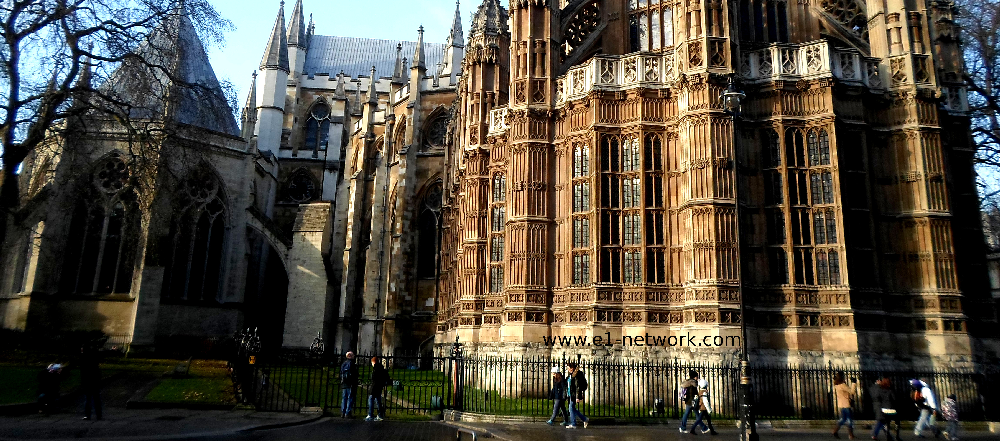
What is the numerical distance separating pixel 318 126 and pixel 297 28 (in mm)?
10975

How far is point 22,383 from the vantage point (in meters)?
19.0

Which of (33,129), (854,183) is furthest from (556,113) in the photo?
(33,129)

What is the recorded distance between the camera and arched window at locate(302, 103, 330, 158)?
170 feet

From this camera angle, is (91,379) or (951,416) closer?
(91,379)

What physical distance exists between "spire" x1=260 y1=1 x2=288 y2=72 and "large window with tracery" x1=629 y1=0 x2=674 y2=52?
116 ft

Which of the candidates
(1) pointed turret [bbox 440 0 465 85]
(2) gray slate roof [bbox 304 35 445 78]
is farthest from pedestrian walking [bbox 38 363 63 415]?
(2) gray slate roof [bbox 304 35 445 78]

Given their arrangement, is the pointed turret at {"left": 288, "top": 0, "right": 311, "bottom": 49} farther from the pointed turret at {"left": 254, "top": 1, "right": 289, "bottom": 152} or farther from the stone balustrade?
the stone balustrade

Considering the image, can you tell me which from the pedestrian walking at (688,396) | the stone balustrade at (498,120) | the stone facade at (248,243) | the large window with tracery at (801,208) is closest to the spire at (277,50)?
the stone facade at (248,243)

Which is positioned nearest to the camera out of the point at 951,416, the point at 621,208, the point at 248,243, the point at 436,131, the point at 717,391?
the point at 951,416

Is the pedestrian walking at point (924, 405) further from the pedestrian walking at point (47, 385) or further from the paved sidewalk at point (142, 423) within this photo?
the pedestrian walking at point (47, 385)

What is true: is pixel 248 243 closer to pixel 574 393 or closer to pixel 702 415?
pixel 574 393

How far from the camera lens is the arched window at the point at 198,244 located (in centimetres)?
3306

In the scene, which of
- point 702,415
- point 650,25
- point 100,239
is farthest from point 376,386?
point 100,239

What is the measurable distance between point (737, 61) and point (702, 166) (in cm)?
364
